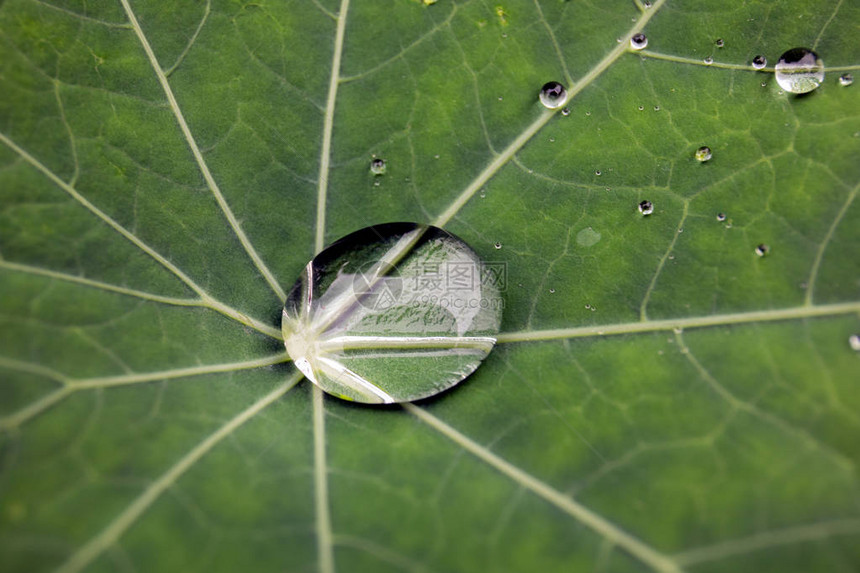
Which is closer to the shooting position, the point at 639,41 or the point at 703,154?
the point at 703,154

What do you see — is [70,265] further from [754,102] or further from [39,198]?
[754,102]

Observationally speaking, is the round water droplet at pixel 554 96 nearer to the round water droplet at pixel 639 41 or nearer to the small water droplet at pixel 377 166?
the round water droplet at pixel 639 41

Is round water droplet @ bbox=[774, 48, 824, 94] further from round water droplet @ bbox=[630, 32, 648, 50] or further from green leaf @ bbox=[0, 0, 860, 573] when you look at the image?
round water droplet @ bbox=[630, 32, 648, 50]

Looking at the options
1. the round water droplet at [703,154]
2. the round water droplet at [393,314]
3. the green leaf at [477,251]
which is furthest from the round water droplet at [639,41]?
the round water droplet at [393,314]

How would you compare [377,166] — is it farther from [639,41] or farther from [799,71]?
[799,71]

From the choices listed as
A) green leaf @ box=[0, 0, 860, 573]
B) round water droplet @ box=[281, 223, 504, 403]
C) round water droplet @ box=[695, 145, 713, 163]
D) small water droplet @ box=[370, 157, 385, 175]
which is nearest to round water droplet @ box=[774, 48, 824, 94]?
green leaf @ box=[0, 0, 860, 573]

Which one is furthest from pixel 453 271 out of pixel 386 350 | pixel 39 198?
pixel 39 198

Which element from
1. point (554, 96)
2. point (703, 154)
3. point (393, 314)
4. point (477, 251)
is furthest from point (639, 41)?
point (393, 314)

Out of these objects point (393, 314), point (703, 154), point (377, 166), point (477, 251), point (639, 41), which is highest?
point (639, 41)
